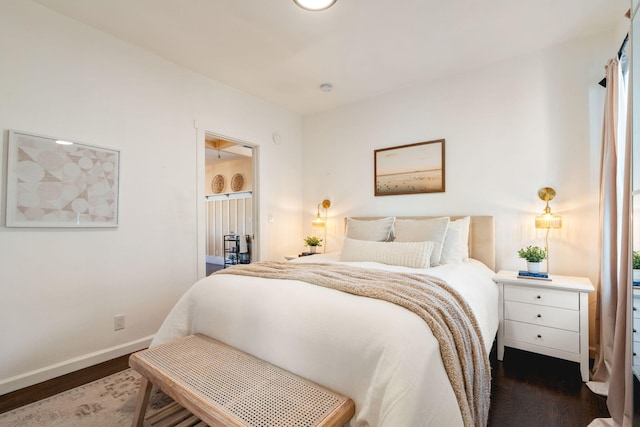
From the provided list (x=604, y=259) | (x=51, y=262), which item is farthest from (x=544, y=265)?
(x=51, y=262)

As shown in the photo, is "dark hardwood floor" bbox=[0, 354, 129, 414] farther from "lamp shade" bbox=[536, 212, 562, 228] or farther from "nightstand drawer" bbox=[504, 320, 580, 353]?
"lamp shade" bbox=[536, 212, 562, 228]

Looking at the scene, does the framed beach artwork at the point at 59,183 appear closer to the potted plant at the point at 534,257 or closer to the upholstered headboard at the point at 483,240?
the upholstered headboard at the point at 483,240

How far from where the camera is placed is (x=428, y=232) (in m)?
2.66

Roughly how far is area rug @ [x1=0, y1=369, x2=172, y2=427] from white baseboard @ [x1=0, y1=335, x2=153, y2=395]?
0.32 metres

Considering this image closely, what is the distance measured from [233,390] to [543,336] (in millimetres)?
2251

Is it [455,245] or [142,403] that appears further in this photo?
[455,245]

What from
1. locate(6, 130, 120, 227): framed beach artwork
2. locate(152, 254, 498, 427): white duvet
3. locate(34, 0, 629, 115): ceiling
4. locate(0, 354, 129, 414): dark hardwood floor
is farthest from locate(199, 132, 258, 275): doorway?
locate(152, 254, 498, 427): white duvet

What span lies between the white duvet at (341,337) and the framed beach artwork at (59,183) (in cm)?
119

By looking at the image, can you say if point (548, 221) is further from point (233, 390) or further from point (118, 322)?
point (118, 322)

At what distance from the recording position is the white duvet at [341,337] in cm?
110

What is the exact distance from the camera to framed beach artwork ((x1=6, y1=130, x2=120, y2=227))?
2053 mm

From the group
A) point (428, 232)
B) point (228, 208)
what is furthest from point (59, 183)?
point (228, 208)

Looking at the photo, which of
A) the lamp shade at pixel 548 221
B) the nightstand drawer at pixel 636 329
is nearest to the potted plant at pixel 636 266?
the nightstand drawer at pixel 636 329

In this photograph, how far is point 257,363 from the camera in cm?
147
